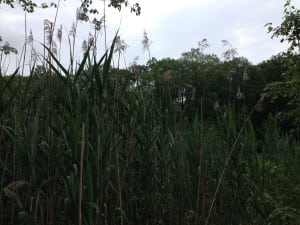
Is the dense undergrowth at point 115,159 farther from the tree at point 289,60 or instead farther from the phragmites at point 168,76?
the tree at point 289,60

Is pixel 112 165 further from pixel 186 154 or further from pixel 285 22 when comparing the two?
pixel 285 22

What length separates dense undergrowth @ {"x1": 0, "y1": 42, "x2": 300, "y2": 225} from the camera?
2.19 metres

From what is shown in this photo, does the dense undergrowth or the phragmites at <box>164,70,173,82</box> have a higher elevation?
the phragmites at <box>164,70,173,82</box>

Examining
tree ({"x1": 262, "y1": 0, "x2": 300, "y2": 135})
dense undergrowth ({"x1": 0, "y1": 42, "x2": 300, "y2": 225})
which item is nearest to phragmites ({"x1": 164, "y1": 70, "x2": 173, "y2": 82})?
dense undergrowth ({"x1": 0, "y1": 42, "x2": 300, "y2": 225})

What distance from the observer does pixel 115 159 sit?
2500 millimetres

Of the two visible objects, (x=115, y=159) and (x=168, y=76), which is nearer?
(x=115, y=159)

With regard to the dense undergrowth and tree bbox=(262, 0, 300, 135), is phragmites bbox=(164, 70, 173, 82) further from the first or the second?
tree bbox=(262, 0, 300, 135)

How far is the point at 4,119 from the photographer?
97.0 inches

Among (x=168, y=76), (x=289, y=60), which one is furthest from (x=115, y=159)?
(x=289, y=60)

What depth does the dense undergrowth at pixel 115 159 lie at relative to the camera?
2.19 m

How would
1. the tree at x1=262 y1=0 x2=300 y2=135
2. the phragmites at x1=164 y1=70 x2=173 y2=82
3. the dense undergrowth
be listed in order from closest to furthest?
1. the dense undergrowth
2. the phragmites at x1=164 y1=70 x2=173 y2=82
3. the tree at x1=262 y1=0 x2=300 y2=135

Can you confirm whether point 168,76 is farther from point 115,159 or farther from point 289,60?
point 289,60

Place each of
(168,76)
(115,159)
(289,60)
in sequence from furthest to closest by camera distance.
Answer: (289,60), (168,76), (115,159)

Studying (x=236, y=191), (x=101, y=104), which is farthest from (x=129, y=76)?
(x=236, y=191)
